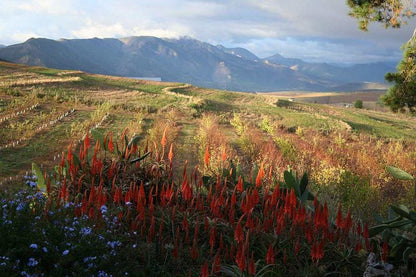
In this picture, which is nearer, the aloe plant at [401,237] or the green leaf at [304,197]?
the aloe plant at [401,237]

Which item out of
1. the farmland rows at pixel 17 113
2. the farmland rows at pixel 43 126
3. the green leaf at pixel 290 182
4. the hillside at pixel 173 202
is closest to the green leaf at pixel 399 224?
the hillside at pixel 173 202

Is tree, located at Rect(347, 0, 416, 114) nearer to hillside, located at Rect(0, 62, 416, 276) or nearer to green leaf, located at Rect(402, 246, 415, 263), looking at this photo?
hillside, located at Rect(0, 62, 416, 276)

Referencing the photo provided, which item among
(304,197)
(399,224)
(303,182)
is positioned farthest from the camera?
(303,182)

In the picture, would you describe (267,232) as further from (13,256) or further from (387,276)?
(13,256)

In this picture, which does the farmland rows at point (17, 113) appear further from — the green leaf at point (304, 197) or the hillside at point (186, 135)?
the green leaf at point (304, 197)

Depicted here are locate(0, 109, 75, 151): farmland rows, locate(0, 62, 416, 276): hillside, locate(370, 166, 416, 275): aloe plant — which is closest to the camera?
locate(0, 62, 416, 276): hillside

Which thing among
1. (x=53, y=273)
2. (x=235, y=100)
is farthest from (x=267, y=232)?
(x=235, y=100)

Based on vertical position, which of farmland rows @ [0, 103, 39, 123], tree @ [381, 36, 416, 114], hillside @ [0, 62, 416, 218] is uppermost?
tree @ [381, 36, 416, 114]

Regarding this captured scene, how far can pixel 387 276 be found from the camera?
319 cm

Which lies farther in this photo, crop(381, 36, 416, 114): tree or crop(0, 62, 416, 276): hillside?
crop(381, 36, 416, 114): tree

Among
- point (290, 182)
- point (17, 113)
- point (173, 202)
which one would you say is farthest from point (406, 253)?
point (17, 113)

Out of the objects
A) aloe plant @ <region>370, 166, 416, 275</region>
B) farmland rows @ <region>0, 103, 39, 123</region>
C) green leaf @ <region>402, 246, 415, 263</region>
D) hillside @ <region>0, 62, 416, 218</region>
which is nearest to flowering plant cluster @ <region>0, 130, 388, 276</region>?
aloe plant @ <region>370, 166, 416, 275</region>

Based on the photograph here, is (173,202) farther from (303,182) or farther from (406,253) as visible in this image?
(406,253)

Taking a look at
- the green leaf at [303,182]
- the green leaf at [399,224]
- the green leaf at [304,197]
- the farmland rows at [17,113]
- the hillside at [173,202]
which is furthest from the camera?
the farmland rows at [17,113]
